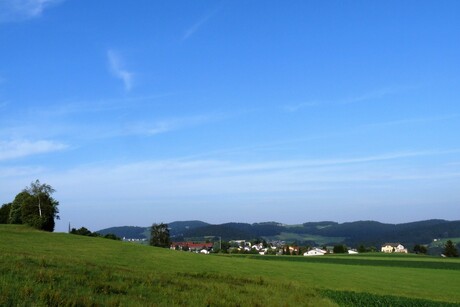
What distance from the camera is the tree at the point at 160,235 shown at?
568ft

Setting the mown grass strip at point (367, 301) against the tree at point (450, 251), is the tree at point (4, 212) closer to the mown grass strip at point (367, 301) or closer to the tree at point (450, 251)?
the mown grass strip at point (367, 301)

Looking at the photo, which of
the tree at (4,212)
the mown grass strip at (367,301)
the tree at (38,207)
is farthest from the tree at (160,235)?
the mown grass strip at (367,301)

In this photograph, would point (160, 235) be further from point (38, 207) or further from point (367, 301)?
point (367, 301)

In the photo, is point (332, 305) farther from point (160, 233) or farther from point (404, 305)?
point (160, 233)

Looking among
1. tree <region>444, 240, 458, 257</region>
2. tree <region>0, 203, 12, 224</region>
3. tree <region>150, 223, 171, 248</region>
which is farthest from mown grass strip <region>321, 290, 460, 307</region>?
tree <region>150, 223, 171, 248</region>

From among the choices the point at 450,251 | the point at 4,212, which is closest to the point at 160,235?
the point at 4,212

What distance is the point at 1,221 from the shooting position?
120438 mm

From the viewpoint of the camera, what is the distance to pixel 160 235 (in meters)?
174

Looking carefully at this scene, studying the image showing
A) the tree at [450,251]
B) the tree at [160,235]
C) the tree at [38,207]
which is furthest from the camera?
the tree at [160,235]

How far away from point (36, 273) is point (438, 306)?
77.9 feet

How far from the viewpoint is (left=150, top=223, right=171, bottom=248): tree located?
17323 cm

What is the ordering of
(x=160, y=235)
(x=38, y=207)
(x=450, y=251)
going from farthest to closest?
(x=160, y=235) → (x=450, y=251) → (x=38, y=207)

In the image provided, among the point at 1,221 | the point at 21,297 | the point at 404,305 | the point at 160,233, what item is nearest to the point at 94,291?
the point at 21,297

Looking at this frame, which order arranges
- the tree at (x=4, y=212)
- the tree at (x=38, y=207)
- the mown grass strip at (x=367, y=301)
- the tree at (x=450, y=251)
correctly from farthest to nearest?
the tree at (x=450, y=251), the tree at (x=4, y=212), the tree at (x=38, y=207), the mown grass strip at (x=367, y=301)
